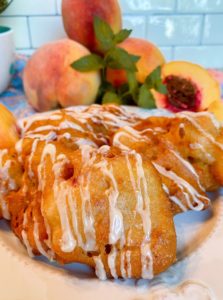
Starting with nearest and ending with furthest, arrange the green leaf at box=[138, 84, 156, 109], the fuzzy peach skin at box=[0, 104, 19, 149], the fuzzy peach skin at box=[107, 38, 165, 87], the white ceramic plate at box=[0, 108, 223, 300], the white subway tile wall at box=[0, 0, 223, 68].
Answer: the white ceramic plate at box=[0, 108, 223, 300], the fuzzy peach skin at box=[0, 104, 19, 149], the green leaf at box=[138, 84, 156, 109], the fuzzy peach skin at box=[107, 38, 165, 87], the white subway tile wall at box=[0, 0, 223, 68]

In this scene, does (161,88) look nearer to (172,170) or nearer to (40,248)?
(172,170)

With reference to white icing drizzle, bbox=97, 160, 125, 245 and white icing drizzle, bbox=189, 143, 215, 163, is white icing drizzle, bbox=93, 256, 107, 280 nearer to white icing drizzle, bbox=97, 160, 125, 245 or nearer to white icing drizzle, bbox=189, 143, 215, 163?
white icing drizzle, bbox=97, 160, 125, 245

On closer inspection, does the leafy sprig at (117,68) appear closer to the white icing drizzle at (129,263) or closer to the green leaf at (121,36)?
the green leaf at (121,36)

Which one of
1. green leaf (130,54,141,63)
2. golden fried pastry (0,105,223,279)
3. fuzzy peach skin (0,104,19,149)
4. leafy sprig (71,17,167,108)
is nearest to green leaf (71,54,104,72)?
leafy sprig (71,17,167,108)

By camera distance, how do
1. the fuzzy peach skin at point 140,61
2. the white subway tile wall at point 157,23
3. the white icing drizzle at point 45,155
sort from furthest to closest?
the white subway tile wall at point 157,23
the fuzzy peach skin at point 140,61
the white icing drizzle at point 45,155

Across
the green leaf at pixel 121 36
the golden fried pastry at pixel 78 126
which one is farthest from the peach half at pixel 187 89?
the golden fried pastry at pixel 78 126
